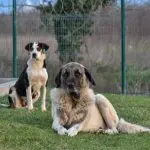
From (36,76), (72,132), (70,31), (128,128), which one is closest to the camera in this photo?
(72,132)

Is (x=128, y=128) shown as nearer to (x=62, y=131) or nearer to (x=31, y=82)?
(x=62, y=131)

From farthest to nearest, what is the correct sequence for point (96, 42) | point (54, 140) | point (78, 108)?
point (96, 42) < point (78, 108) < point (54, 140)

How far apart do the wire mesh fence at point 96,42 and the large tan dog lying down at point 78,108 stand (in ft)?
28.6

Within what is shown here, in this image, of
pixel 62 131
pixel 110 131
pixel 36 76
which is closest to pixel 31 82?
pixel 36 76

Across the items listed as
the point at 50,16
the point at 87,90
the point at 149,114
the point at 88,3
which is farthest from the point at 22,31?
the point at 87,90

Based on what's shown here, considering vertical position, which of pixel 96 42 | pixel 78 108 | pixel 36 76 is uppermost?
pixel 96 42

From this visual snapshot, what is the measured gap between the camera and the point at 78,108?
8531mm

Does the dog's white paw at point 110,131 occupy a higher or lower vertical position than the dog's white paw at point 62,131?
lower

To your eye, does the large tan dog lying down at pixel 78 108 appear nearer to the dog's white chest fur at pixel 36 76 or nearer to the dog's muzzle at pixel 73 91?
the dog's muzzle at pixel 73 91

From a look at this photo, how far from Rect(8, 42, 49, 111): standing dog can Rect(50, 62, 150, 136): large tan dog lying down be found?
344cm

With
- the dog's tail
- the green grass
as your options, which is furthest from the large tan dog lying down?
the green grass

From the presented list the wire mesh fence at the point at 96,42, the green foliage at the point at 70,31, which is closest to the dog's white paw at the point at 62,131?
the wire mesh fence at the point at 96,42

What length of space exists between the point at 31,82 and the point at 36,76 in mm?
196

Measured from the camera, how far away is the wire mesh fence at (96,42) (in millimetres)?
17562
